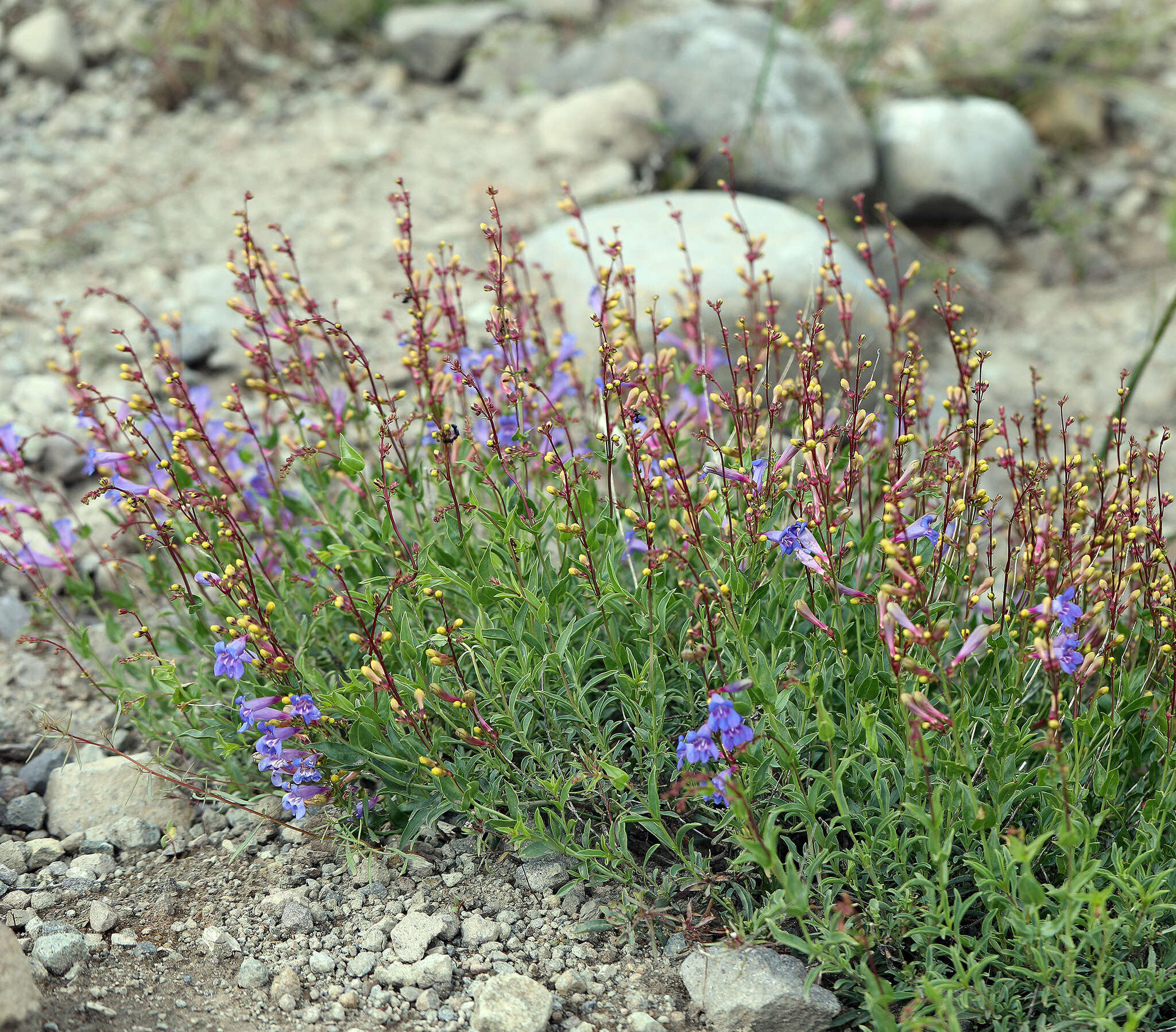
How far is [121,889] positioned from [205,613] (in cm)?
119

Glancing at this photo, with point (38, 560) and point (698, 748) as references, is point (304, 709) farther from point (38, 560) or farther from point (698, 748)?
point (38, 560)

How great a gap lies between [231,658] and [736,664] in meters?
1.44

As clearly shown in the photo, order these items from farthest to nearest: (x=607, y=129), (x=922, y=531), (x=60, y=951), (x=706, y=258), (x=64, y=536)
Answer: (x=607, y=129), (x=706, y=258), (x=64, y=536), (x=922, y=531), (x=60, y=951)

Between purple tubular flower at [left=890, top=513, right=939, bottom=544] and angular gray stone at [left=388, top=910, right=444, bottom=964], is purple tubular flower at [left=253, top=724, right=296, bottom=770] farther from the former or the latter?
purple tubular flower at [left=890, top=513, right=939, bottom=544]

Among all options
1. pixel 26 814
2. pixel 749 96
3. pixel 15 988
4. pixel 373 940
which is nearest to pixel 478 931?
pixel 373 940

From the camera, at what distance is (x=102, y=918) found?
9.86ft

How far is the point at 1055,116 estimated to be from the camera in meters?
8.52

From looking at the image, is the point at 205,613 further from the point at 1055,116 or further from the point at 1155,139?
the point at 1155,139

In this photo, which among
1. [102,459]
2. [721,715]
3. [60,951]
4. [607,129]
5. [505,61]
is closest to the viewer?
[721,715]

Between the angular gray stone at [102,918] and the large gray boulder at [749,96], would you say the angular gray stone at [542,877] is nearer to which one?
the angular gray stone at [102,918]

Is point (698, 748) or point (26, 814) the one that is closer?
point (698, 748)

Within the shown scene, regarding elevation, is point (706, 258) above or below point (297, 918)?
above

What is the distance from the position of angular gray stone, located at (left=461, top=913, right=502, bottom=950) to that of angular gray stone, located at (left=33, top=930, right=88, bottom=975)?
3.36 ft

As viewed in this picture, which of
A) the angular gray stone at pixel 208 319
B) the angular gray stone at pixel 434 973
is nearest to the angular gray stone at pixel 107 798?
the angular gray stone at pixel 434 973
